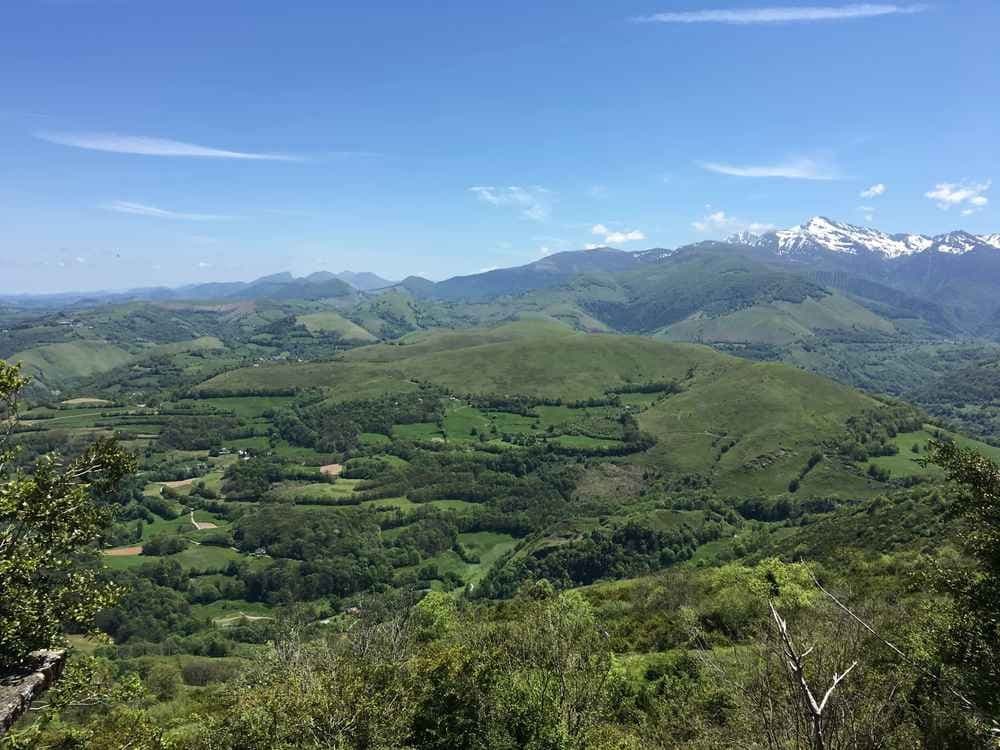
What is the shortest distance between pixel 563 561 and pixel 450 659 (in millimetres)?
154491

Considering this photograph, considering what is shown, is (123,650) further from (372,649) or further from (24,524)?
(24,524)

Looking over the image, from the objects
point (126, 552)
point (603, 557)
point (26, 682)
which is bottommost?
point (603, 557)

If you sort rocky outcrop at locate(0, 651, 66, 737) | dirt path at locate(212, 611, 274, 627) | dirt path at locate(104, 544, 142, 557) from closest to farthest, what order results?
rocky outcrop at locate(0, 651, 66, 737) → dirt path at locate(212, 611, 274, 627) → dirt path at locate(104, 544, 142, 557)

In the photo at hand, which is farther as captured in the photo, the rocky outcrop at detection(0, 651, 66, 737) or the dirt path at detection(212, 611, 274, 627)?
the dirt path at detection(212, 611, 274, 627)

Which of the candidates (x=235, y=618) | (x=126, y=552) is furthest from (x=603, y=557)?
(x=126, y=552)

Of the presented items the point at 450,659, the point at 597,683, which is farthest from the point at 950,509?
the point at 450,659

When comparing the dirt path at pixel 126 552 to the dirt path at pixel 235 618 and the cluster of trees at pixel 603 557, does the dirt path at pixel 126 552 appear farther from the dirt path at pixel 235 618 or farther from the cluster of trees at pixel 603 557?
the cluster of trees at pixel 603 557

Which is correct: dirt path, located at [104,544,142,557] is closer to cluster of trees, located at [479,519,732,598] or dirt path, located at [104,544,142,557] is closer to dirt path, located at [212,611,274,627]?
dirt path, located at [212,611,274,627]

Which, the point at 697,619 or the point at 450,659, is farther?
the point at 697,619

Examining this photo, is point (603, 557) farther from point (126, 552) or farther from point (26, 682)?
point (26, 682)

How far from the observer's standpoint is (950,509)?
20797mm

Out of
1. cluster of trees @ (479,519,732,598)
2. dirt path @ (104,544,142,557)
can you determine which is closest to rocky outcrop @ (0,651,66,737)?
cluster of trees @ (479,519,732,598)

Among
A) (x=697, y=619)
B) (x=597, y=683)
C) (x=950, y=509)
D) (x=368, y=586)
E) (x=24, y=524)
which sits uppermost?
(x=24, y=524)

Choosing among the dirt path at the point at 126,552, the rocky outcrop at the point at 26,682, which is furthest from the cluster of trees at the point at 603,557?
the rocky outcrop at the point at 26,682
